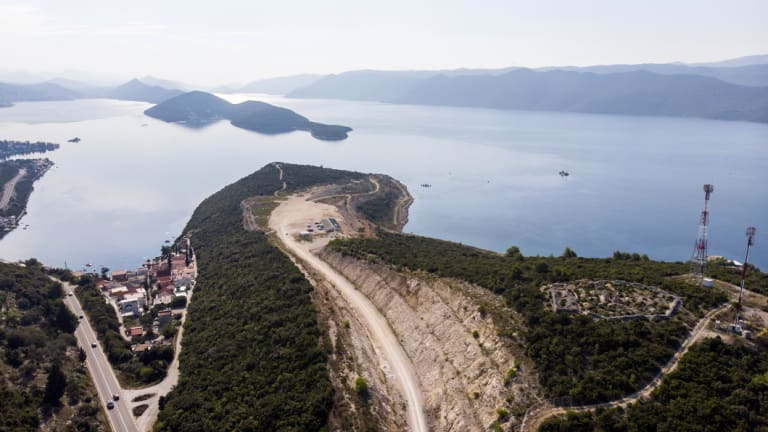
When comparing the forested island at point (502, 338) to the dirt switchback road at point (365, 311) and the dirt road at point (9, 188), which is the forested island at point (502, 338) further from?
the dirt road at point (9, 188)

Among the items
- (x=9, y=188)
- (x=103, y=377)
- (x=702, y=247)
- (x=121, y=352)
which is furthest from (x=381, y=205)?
(x=9, y=188)

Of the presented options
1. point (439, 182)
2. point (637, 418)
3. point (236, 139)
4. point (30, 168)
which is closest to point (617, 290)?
point (637, 418)

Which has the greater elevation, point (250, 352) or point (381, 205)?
point (381, 205)

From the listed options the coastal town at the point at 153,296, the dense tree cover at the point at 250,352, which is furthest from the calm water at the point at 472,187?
the dense tree cover at the point at 250,352

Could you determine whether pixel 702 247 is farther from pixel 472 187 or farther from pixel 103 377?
pixel 472 187

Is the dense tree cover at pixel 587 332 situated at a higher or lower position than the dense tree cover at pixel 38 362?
higher

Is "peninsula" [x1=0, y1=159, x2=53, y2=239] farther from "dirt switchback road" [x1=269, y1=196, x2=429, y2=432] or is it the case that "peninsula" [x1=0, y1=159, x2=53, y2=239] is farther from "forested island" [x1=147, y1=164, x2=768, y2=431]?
"forested island" [x1=147, y1=164, x2=768, y2=431]
